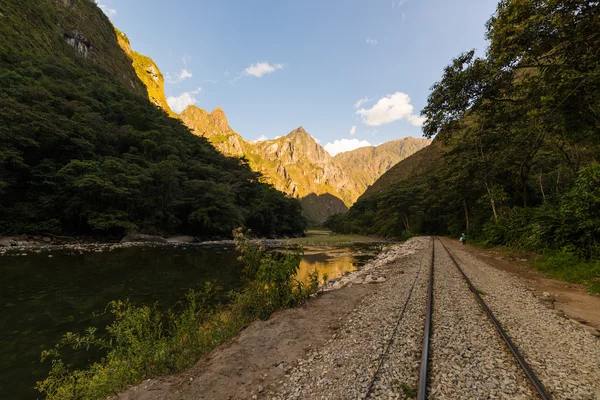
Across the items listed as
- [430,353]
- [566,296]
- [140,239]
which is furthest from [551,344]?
[140,239]

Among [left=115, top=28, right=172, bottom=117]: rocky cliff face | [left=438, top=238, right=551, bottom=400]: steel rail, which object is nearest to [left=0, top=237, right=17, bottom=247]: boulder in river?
[left=438, top=238, right=551, bottom=400]: steel rail

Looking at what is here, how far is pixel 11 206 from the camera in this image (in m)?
27.8

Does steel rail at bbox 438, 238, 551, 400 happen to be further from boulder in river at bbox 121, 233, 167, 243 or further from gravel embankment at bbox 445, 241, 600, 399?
boulder in river at bbox 121, 233, 167, 243

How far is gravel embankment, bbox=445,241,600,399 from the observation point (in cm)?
389

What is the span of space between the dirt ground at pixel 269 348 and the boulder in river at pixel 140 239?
33.3 meters

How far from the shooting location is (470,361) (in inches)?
178

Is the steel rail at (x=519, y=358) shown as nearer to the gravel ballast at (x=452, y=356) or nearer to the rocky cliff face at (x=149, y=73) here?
the gravel ballast at (x=452, y=356)

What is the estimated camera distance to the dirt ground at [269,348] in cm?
410

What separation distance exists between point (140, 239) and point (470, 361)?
38.8m

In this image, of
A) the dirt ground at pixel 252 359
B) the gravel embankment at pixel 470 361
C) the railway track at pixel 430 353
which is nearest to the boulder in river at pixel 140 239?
the dirt ground at pixel 252 359

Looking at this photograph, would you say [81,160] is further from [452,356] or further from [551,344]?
[551,344]

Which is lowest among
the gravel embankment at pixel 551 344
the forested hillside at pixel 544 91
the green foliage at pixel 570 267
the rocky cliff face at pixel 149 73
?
the gravel embankment at pixel 551 344

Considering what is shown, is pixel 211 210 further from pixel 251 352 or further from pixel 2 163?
pixel 251 352

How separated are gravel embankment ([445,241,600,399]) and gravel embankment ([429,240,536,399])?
0.37 metres
